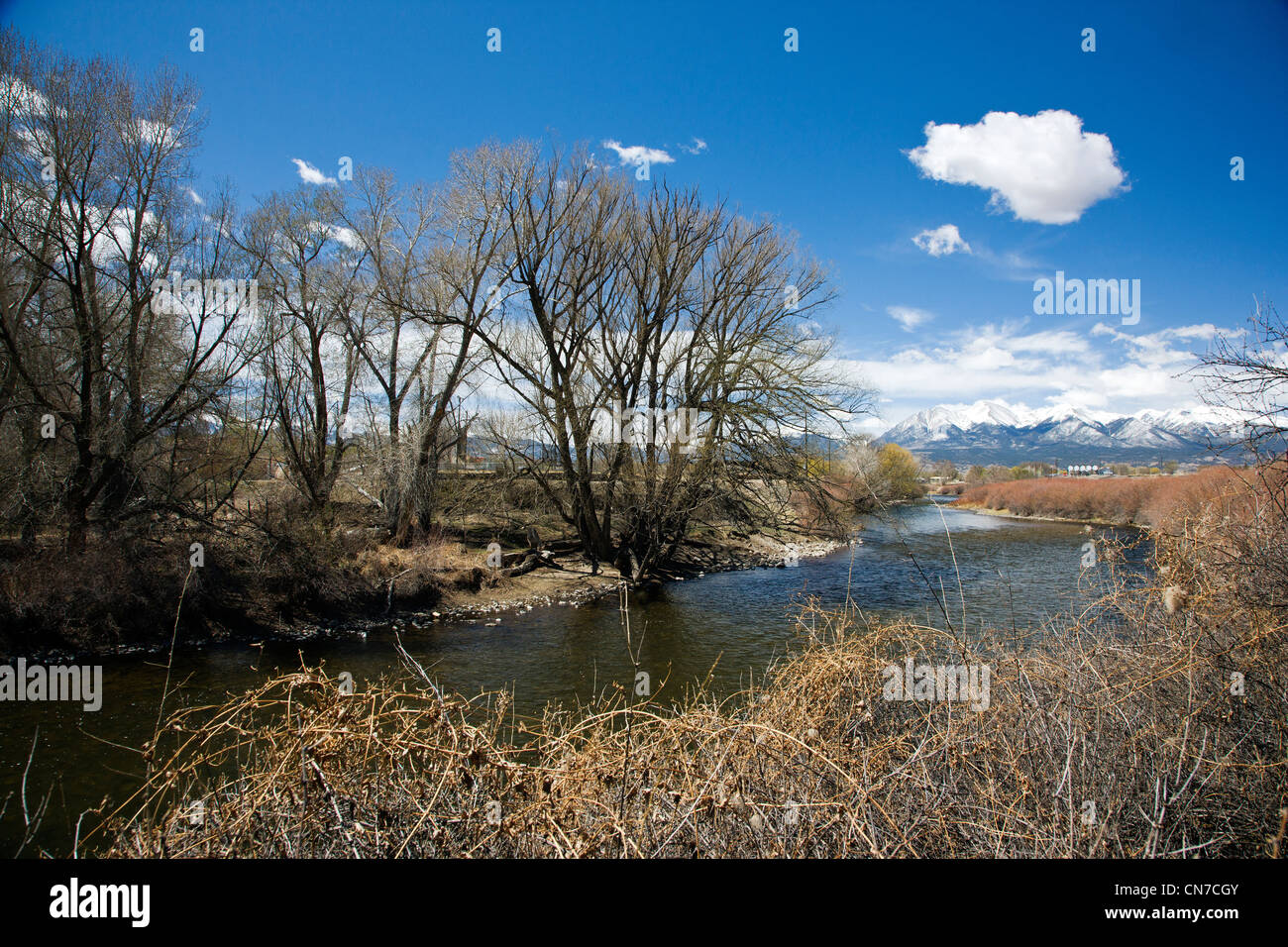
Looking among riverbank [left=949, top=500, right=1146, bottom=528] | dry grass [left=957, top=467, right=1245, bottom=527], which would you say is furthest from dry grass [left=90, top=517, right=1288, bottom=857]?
riverbank [left=949, top=500, right=1146, bottom=528]

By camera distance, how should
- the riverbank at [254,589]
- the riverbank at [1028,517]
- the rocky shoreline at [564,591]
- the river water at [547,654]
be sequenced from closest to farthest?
1. the river water at [547,654]
2. the riverbank at [254,589]
3. the rocky shoreline at [564,591]
4. the riverbank at [1028,517]

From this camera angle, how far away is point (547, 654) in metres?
13.0

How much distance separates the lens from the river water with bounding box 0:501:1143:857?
7816mm

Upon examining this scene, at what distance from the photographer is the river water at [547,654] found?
7816mm

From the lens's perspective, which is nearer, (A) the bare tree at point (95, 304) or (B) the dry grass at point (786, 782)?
(B) the dry grass at point (786, 782)

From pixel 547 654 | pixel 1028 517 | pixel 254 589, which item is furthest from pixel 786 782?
pixel 1028 517

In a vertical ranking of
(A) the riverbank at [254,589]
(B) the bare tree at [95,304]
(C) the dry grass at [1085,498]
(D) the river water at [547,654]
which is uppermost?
(B) the bare tree at [95,304]

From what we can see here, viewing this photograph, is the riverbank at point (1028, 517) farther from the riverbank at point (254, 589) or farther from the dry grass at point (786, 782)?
the dry grass at point (786, 782)

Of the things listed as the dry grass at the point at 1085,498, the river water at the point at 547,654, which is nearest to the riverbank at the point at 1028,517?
the dry grass at the point at 1085,498

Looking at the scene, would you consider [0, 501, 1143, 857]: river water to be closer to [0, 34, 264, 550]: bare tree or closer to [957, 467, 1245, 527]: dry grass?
[0, 34, 264, 550]: bare tree

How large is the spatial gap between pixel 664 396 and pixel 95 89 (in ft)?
55.2

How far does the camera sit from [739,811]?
338cm

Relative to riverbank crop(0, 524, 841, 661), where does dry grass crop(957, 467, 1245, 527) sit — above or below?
above
